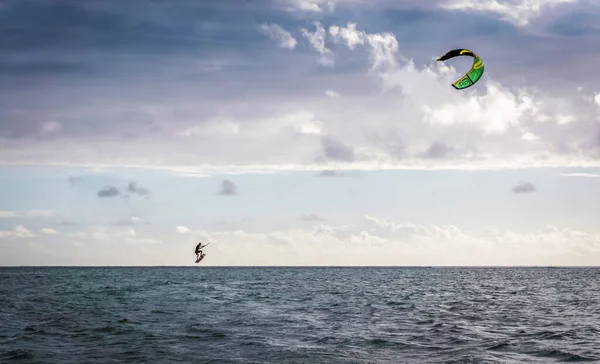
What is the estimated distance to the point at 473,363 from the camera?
86.6 ft

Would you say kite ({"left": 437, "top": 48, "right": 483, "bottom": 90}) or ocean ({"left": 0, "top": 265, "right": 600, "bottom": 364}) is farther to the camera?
kite ({"left": 437, "top": 48, "right": 483, "bottom": 90})

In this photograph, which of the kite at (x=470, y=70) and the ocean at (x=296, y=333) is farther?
the kite at (x=470, y=70)

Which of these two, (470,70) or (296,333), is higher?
(470,70)

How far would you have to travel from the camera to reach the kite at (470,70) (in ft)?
108

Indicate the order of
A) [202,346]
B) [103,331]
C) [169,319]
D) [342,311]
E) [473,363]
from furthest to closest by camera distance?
[342,311] < [169,319] < [103,331] < [202,346] < [473,363]

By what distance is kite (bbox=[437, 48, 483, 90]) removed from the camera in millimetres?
32891

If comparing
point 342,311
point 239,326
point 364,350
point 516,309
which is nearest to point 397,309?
point 342,311

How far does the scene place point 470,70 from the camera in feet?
112

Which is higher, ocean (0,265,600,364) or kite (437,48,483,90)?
kite (437,48,483,90)

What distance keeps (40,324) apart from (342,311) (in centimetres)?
2273

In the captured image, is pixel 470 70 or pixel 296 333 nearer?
pixel 470 70

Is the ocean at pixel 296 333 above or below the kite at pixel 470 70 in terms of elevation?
below

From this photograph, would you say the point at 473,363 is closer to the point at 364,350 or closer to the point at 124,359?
the point at 364,350

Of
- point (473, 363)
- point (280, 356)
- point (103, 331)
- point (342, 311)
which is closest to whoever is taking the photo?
point (473, 363)
